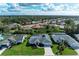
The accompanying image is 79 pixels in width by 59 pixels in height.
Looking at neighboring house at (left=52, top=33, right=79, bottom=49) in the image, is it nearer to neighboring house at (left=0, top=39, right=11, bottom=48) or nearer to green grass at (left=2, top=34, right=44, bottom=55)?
green grass at (left=2, top=34, right=44, bottom=55)

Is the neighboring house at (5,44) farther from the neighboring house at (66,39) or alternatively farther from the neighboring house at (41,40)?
the neighboring house at (66,39)

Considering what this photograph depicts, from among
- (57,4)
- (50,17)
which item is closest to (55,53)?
(50,17)

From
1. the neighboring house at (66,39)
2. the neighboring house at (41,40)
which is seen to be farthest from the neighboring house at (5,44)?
the neighboring house at (66,39)

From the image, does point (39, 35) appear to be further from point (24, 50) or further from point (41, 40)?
point (24, 50)

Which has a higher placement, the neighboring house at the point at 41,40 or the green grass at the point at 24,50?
the neighboring house at the point at 41,40

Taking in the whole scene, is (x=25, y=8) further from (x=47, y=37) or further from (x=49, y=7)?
(x=47, y=37)

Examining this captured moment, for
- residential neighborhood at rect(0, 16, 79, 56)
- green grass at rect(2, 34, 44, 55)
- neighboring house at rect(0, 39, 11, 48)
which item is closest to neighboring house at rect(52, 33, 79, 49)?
residential neighborhood at rect(0, 16, 79, 56)
